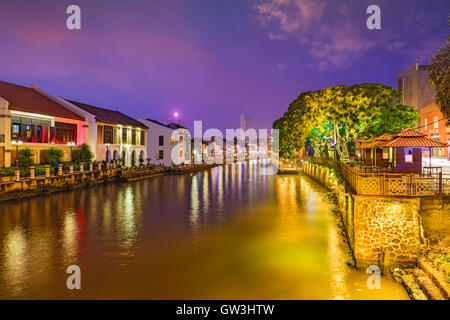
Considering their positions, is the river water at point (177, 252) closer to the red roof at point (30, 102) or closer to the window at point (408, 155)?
the window at point (408, 155)

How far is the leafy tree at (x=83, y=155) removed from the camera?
4070 cm

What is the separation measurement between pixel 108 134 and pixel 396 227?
4378 centimetres

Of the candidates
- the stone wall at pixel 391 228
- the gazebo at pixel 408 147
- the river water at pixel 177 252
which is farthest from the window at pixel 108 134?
the stone wall at pixel 391 228

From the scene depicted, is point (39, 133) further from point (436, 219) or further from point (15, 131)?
point (436, 219)

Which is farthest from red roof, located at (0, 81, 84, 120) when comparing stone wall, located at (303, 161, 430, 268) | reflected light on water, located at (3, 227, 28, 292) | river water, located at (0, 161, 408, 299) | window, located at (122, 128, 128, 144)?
stone wall, located at (303, 161, 430, 268)

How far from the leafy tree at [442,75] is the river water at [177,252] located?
27.6ft

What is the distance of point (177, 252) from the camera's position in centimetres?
1501

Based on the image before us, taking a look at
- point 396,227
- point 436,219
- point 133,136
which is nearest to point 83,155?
point 133,136

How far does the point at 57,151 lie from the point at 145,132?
26.7 meters

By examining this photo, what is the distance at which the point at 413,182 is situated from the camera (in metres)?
13.4

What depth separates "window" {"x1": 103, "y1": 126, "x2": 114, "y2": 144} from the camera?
47875mm

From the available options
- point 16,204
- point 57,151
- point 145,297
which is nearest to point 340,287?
point 145,297

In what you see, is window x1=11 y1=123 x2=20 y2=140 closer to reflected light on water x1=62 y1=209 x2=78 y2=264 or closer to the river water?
the river water

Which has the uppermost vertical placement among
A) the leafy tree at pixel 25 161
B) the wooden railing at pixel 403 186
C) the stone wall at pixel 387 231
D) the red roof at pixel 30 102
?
the red roof at pixel 30 102
